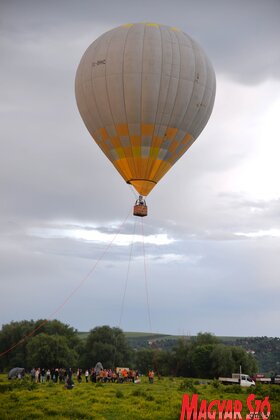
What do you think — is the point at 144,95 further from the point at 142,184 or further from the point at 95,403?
the point at 95,403

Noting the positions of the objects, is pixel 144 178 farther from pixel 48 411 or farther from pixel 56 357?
pixel 56 357

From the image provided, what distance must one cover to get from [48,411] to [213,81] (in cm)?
2423

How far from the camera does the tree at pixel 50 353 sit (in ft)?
257

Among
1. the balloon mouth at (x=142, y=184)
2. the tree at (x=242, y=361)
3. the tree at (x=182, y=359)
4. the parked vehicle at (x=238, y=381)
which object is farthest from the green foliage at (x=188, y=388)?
the tree at (x=182, y=359)

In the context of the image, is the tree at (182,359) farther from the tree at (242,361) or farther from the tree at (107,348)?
the tree at (242,361)

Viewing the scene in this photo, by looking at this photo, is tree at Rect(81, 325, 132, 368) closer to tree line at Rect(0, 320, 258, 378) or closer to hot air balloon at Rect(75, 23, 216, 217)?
tree line at Rect(0, 320, 258, 378)

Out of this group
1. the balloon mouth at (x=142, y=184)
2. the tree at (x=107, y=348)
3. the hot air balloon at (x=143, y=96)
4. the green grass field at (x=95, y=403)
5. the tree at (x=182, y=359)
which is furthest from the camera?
the tree at (x=107, y=348)

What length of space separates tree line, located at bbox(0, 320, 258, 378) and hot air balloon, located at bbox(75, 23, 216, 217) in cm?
4212

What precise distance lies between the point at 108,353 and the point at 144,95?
65.9 m

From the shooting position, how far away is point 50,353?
78.6 m

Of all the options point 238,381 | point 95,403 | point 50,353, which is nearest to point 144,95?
point 95,403

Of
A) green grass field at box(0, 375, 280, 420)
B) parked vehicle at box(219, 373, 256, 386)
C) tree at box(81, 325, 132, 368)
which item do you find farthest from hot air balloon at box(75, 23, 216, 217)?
tree at box(81, 325, 132, 368)

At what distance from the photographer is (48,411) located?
25.6 meters

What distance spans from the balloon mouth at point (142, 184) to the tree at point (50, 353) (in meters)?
47.3
